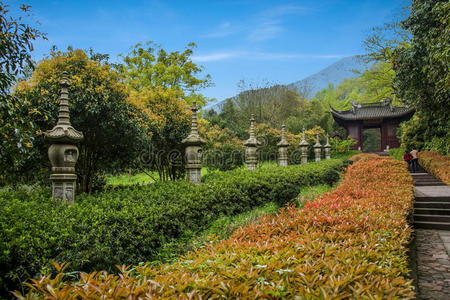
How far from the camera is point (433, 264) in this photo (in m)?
4.80

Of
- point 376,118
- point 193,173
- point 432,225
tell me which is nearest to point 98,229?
point 193,173

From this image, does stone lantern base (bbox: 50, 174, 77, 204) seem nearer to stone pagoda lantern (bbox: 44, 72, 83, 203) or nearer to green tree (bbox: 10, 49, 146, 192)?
stone pagoda lantern (bbox: 44, 72, 83, 203)

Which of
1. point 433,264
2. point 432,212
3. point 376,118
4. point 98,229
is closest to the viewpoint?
point 98,229

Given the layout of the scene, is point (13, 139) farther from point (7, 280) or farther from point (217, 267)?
point (217, 267)

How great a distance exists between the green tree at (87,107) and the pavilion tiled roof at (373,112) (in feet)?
90.2

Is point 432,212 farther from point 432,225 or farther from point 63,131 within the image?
point 63,131

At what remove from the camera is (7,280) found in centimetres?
294

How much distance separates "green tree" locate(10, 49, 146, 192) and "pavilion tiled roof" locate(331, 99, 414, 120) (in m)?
27.5

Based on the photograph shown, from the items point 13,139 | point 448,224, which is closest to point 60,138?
point 13,139

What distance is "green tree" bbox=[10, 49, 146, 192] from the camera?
24.5ft

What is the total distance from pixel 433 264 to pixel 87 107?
7812mm

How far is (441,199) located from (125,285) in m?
9.79

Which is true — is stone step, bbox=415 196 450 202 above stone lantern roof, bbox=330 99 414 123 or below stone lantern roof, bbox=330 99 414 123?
below

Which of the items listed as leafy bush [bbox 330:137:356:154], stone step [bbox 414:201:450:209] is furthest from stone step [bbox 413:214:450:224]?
leafy bush [bbox 330:137:356:154]
